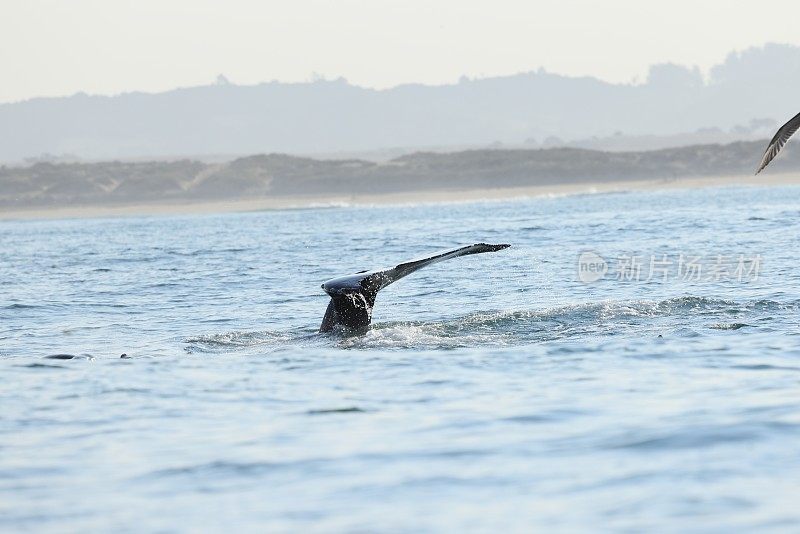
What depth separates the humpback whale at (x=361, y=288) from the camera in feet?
40.8

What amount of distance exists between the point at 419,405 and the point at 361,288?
9.42 feet

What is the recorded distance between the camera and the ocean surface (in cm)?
750

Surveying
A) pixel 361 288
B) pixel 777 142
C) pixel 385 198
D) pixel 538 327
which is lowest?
pixel 385 198

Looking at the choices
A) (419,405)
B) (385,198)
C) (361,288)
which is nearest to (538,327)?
(361,288)

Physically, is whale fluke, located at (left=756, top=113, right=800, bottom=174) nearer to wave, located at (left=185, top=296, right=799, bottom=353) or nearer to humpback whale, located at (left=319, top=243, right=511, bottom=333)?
wave, located at (left=185, top=296, right=799, bottom=353)

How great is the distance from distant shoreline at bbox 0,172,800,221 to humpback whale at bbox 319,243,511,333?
47523mm

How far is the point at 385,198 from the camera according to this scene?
2702 inches

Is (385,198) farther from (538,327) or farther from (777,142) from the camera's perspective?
(538,327)

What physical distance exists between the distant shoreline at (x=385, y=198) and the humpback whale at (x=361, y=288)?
47523mm

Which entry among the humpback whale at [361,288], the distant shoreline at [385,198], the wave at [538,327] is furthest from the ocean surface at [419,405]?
the distant shoreline at [385,198]

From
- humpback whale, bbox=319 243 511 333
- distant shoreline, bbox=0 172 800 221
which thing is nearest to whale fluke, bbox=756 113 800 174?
humpback whale, bbox=319 243 511 333

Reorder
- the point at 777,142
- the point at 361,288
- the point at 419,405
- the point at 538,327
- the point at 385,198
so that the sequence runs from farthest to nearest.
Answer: the point at 385,198, the point at 777,142, the point at 538,327, the point at 361,288, the point at 419,405

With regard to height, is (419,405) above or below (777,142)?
below

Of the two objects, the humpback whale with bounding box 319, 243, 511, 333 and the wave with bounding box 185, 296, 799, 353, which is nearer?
the humpback whale with bounding box 319, 243, 511, 333
